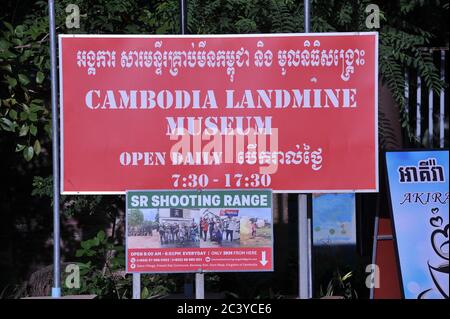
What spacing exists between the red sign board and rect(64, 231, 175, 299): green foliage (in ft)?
6.45

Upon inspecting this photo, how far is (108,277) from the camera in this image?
8102 millimetres

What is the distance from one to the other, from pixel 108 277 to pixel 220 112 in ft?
9.10

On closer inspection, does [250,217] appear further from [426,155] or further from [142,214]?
[426,155]

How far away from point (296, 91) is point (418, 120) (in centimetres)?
284

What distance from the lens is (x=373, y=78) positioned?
6.21 m

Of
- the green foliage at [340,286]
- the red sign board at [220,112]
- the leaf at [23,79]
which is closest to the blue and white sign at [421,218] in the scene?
the red sign board at [220,112]

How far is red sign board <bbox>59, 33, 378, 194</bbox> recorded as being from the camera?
6.18 meters

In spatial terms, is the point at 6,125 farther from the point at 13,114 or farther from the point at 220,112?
the point at 220,112

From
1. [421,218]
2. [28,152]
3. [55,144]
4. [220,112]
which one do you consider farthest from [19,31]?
[421,218]

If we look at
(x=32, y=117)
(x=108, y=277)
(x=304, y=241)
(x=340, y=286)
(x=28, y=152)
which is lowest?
(x=340, y=286)

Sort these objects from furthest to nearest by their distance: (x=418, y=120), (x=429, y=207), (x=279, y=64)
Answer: (x=418, y=120) < (x=429, y=207) < (x=279, y=64)

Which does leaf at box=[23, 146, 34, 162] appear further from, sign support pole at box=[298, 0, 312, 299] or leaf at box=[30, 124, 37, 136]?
sign support pole at box=[298, 0, 312, 299]

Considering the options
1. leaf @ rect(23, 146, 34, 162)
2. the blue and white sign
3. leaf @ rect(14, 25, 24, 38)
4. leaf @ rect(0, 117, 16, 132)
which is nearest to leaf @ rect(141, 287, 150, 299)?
leaf @ rect(23, 146, 34, 162)
